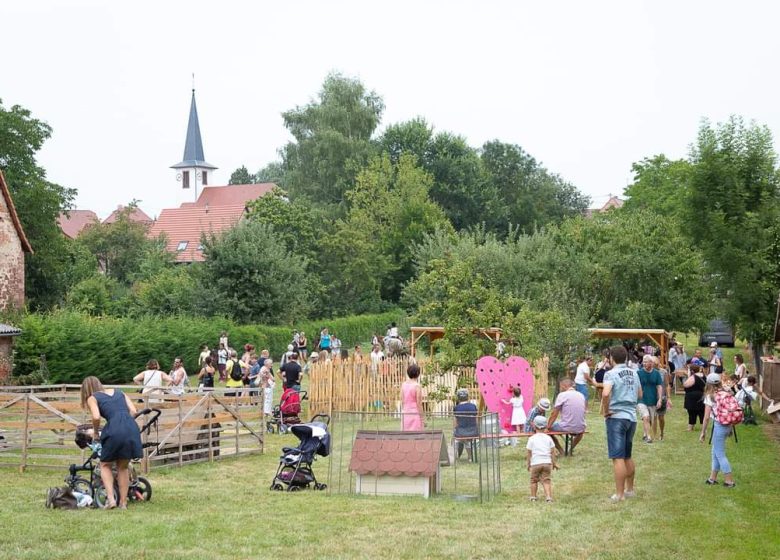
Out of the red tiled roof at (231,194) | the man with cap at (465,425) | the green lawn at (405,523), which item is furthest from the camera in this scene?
the red tiled roof at (231,194)

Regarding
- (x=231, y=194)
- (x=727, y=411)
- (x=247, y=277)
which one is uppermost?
(x=231, y=194)

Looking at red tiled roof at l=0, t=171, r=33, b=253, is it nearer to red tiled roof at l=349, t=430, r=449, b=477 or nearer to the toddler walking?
red tiled roof at l=349, t=430, r=449, b=477

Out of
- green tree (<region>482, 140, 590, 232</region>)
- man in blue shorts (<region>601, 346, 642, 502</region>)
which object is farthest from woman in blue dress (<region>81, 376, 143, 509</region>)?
green tree (<region>482, 140, 590, 232</region>)

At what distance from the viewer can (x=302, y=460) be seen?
14.9 m

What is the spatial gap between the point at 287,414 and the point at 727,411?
10.3 metres

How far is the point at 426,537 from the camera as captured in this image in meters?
11.0

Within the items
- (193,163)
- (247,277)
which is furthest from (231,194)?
(247,277)

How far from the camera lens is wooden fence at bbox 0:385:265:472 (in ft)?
55.3

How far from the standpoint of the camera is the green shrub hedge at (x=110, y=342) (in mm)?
34500

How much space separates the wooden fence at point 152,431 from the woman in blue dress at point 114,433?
3.54m

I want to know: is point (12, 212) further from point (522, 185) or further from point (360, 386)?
point (522, 185)

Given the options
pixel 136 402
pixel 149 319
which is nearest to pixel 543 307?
pixel 149 319

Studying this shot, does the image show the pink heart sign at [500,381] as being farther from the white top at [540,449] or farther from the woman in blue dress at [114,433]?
the woman in blue dress at [114,433]

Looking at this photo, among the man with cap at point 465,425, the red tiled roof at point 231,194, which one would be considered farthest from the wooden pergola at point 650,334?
the red tiled roof at point 231,194
